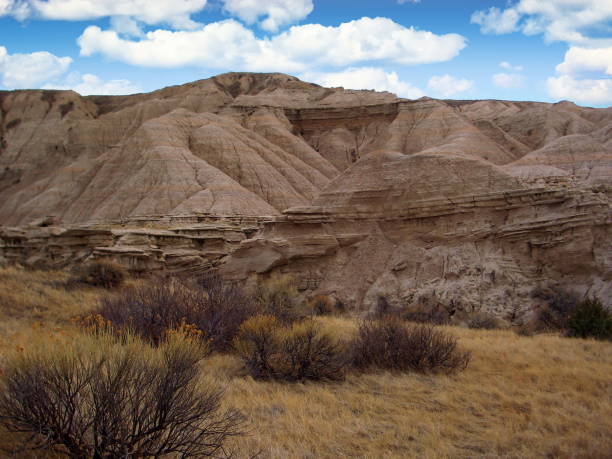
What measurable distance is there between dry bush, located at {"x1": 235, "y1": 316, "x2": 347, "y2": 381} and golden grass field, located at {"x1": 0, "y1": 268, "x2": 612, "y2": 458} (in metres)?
0.34

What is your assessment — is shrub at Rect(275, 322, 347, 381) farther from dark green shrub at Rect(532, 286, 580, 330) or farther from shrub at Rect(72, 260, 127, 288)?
shrub at Rect(72, 260, 127, 288)

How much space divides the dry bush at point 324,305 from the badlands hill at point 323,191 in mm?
632

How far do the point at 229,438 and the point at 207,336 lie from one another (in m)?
5.28

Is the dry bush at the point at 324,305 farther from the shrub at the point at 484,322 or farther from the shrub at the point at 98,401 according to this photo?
the shrub at the point at 98,401

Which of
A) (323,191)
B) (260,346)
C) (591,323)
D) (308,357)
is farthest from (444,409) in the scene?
(323,191)

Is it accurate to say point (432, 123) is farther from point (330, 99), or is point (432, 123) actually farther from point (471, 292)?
point (471, 292)

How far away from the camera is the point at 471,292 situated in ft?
59.9

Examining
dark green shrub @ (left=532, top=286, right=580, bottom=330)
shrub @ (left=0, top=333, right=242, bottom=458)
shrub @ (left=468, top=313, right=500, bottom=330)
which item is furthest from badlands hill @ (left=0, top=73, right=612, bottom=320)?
shrub @ (left=0, top=333, right=242, bottom=458)

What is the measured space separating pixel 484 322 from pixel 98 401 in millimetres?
14201

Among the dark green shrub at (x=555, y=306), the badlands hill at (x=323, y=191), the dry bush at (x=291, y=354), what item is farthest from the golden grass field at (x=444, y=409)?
the badlands hill at (x=323, y=191)

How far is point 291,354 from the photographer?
9508 millimetres

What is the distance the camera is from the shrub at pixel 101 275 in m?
20.6

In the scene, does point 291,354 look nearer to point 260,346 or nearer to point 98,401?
point 260,346

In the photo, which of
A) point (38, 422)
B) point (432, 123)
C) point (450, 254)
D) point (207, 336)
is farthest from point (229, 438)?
point (432, 123)
